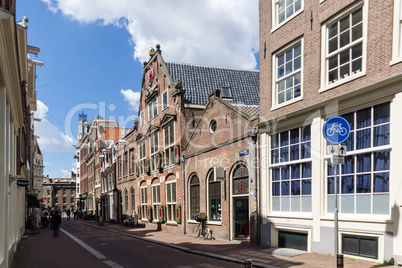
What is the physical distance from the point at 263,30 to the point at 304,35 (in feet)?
9.22

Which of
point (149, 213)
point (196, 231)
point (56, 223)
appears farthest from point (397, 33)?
point (149, 213)

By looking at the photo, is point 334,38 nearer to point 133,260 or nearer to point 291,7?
point 291,7

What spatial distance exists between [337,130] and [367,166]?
2.98 metres

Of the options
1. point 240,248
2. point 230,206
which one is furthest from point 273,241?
Answer: point 230,206

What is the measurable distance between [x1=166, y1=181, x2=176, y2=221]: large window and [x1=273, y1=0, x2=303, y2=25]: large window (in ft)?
44.1

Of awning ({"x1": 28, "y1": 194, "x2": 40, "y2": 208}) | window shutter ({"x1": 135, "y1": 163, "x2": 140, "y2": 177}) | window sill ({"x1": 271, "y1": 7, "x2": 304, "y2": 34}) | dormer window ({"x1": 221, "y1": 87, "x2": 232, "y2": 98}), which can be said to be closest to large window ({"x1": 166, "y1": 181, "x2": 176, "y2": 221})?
dormer window ({"x1": 221, "y1": 87, "x2": 232, "y2": 98})

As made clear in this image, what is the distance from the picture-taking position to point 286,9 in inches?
568

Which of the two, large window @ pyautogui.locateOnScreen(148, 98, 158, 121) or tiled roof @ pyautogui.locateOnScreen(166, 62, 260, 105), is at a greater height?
tiled roof @ pyautogui.locateOnScreen(166, 62, 260, 105)

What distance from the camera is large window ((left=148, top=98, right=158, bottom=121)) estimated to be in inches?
1123

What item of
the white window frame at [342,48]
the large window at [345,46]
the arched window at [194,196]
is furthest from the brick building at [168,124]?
the large window at [345,46]

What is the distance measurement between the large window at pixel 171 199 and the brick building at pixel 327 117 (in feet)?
35.4

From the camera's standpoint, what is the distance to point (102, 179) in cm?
4928

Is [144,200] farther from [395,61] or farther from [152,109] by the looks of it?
[395,61]

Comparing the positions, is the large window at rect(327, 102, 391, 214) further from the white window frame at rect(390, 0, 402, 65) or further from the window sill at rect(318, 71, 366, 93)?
the white window frame at rect(390, 0, 402, 65)
